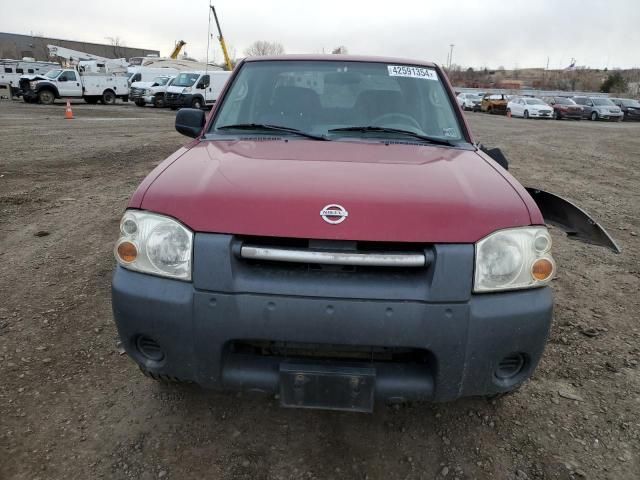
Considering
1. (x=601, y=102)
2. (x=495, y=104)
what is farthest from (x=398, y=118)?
(x=495, y=104)

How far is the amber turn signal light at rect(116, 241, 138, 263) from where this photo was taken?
2.06 meters

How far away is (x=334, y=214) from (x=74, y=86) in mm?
31058

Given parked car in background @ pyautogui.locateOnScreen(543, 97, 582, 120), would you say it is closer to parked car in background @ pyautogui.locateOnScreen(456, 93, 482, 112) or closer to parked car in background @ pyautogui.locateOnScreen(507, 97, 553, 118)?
parked car in background @ pyautogui.locateOnScreen(507, 97, 553, 118)

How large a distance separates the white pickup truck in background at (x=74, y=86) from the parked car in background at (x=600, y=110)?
28.7 m

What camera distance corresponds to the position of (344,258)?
189 centimetres

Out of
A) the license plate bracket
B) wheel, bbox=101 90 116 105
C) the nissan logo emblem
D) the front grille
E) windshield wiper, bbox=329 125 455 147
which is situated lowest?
wheel, bbox=101 90 116 105

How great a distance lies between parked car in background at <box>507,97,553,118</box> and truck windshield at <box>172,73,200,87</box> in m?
20.0

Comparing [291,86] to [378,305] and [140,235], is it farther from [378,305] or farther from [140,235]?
[378,305]

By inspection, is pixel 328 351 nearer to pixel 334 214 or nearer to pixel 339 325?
pixel 339 325

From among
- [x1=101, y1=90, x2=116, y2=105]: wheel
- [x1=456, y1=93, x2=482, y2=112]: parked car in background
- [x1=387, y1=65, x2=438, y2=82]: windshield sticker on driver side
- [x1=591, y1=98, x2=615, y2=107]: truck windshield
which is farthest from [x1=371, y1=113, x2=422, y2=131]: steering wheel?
[x1=456, y1=93, x2=482, y2=112]: parked car in background

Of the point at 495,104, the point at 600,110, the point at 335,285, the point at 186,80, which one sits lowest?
the point at 495,104

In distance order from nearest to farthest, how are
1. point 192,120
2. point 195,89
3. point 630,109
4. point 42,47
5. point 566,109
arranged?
point 192,120
point 195,89
point 566,109
point 630,109
point 42,47

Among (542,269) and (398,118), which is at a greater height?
(398,118)

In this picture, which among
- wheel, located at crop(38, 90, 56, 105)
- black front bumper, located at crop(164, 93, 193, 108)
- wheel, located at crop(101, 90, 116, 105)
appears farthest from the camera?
wheel, located at crop(101, 90, 116, 105)
